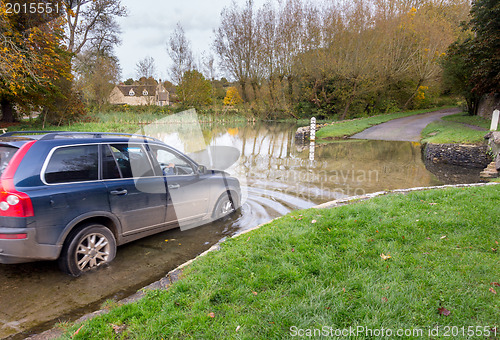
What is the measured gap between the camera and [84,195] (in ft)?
12.5

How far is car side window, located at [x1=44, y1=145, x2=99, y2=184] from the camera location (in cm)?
366

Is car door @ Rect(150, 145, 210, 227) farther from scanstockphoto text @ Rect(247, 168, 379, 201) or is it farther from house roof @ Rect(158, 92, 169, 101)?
house roof @ Rect(158, 92, 169, 101)

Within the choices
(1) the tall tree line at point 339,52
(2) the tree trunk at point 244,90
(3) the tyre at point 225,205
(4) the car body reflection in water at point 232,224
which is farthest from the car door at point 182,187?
(2) the tree trunk at point 244,90

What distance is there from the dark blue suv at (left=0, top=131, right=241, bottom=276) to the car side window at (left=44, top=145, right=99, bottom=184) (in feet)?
0.04

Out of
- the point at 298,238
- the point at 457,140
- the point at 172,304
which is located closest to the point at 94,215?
the point at 172,304

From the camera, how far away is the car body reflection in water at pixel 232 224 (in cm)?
333

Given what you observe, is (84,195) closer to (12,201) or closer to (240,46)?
(12,201)

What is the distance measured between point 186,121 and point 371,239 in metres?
29.7

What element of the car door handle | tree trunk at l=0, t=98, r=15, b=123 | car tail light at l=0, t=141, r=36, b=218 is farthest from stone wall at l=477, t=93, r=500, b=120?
tree trunk at l=0, t=98, r=15, b=123

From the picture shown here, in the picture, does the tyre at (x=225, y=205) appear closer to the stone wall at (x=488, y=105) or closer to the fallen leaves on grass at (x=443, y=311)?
the fallen leaves on grass at (x=443, y=311)

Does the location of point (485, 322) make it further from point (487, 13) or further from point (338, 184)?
point (487, 13)

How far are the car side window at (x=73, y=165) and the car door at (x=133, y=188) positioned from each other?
15 cm

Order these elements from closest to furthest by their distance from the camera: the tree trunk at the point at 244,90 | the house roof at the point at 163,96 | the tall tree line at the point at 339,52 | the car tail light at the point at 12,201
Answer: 1. the car tail light at the point at 12,201
2. the tall tree line at the point at 339,52
3. the tree trunk at the point at 244,90
4. the house roof at the point at 163,96

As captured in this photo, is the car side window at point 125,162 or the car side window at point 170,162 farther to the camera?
the car side window at point 170,162
